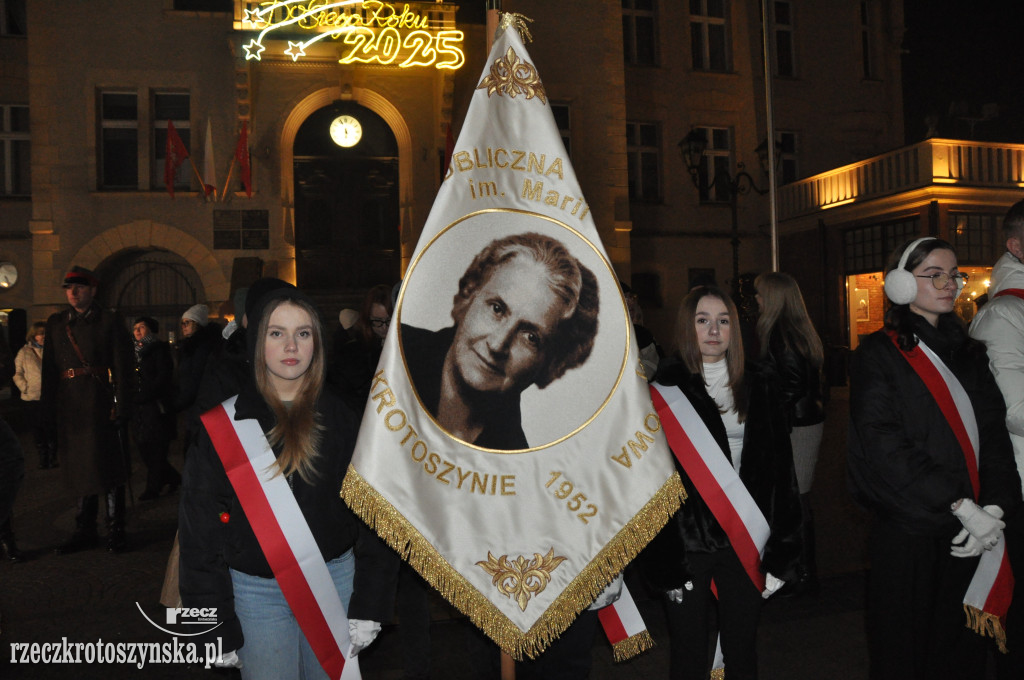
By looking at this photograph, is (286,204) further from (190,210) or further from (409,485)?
(409,485)

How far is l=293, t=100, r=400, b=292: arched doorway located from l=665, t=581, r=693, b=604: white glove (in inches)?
492

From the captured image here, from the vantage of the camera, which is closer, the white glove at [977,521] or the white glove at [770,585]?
the white glove at [977,521]

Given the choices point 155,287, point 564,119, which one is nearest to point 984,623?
point 564,119

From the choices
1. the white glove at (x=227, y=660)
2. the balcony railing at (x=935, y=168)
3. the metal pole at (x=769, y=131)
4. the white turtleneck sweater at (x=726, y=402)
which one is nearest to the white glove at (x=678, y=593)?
the white turtleneck sweater at (x=726, y=402)

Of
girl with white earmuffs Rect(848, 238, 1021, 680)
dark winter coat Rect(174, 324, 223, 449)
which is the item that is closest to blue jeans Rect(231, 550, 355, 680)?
girl with white earmuffs Rect(848, 238, 1021, 680)

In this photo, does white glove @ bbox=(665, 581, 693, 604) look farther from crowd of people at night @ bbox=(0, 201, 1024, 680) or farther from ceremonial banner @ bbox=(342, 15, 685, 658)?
ceremonial banner @ bbox=(342, 15, 685, 658)

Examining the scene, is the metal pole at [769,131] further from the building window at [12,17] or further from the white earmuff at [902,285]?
the building window at [12,17]

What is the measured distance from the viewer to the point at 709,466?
284cm

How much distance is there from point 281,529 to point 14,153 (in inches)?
677

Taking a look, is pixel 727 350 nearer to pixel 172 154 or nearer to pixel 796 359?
pixel 796 359

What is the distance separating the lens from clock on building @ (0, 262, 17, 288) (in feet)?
48.9

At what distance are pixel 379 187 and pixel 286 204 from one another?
195 centimetres

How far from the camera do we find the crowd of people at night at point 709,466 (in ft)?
7.75

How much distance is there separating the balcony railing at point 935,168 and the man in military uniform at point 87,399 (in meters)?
14.9
